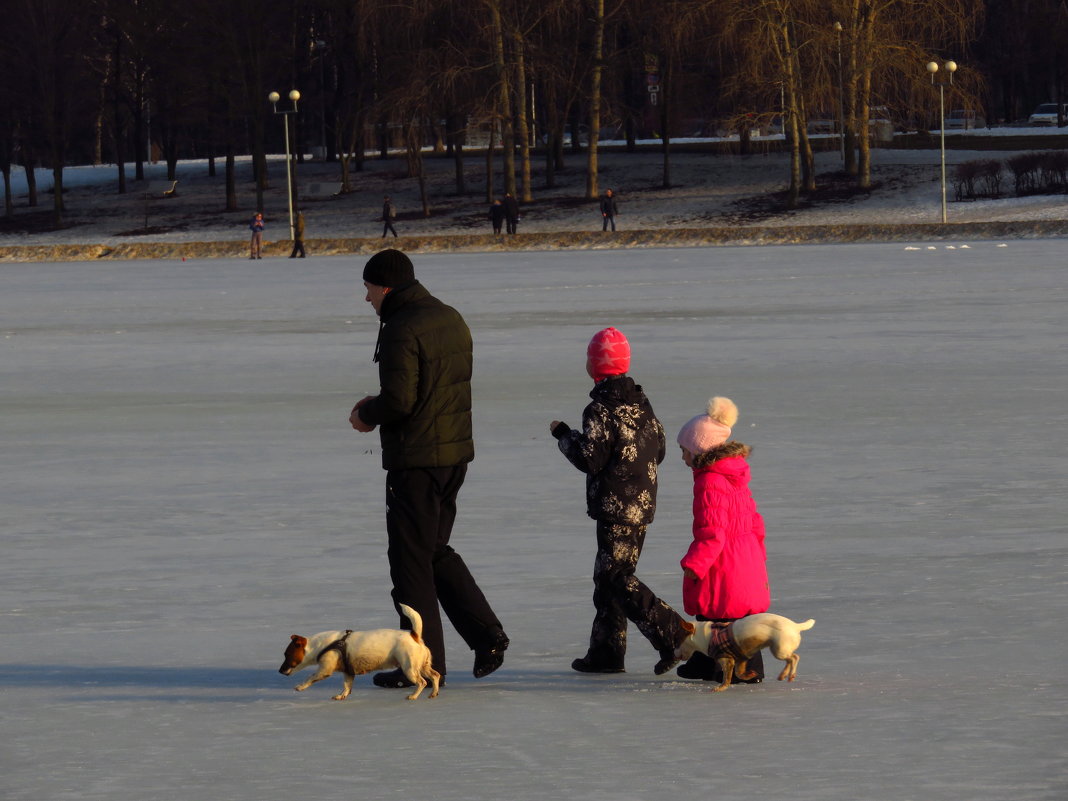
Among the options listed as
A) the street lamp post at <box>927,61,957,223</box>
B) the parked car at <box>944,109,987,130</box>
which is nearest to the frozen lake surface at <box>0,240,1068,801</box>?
the street lamp post at <box>927,61,957,223</box>

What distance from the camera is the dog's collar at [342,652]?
5883 mm

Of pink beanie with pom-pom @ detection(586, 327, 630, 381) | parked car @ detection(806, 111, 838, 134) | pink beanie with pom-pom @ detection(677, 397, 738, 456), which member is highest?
Result: parked car @ detection(806, 111, 838, 134)

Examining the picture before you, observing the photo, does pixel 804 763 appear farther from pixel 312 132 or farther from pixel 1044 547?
pixel 312 132

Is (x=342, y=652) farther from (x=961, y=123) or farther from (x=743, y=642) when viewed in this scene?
(x=961, y=123)

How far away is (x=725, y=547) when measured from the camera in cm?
607

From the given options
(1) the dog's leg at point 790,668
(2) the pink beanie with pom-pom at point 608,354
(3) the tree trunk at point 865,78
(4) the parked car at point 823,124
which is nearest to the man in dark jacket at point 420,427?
(2) the pink beanie with pom-pom at point 608,354

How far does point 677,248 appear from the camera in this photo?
159ft

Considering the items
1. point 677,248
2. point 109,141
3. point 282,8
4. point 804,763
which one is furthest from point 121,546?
point 109,141

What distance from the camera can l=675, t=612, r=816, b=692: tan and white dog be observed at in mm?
5828

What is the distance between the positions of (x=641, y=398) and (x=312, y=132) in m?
95.2

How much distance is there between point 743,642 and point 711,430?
65 cm

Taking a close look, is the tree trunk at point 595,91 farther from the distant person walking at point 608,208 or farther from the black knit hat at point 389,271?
the black knit hat at point 389,271

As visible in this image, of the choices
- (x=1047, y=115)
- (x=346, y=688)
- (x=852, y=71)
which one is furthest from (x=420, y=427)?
(x=1047, y=115)

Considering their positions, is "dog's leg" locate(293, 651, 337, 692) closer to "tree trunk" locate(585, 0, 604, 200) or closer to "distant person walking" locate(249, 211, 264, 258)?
"distant person walking" locate(249, 211, 264, 258)
